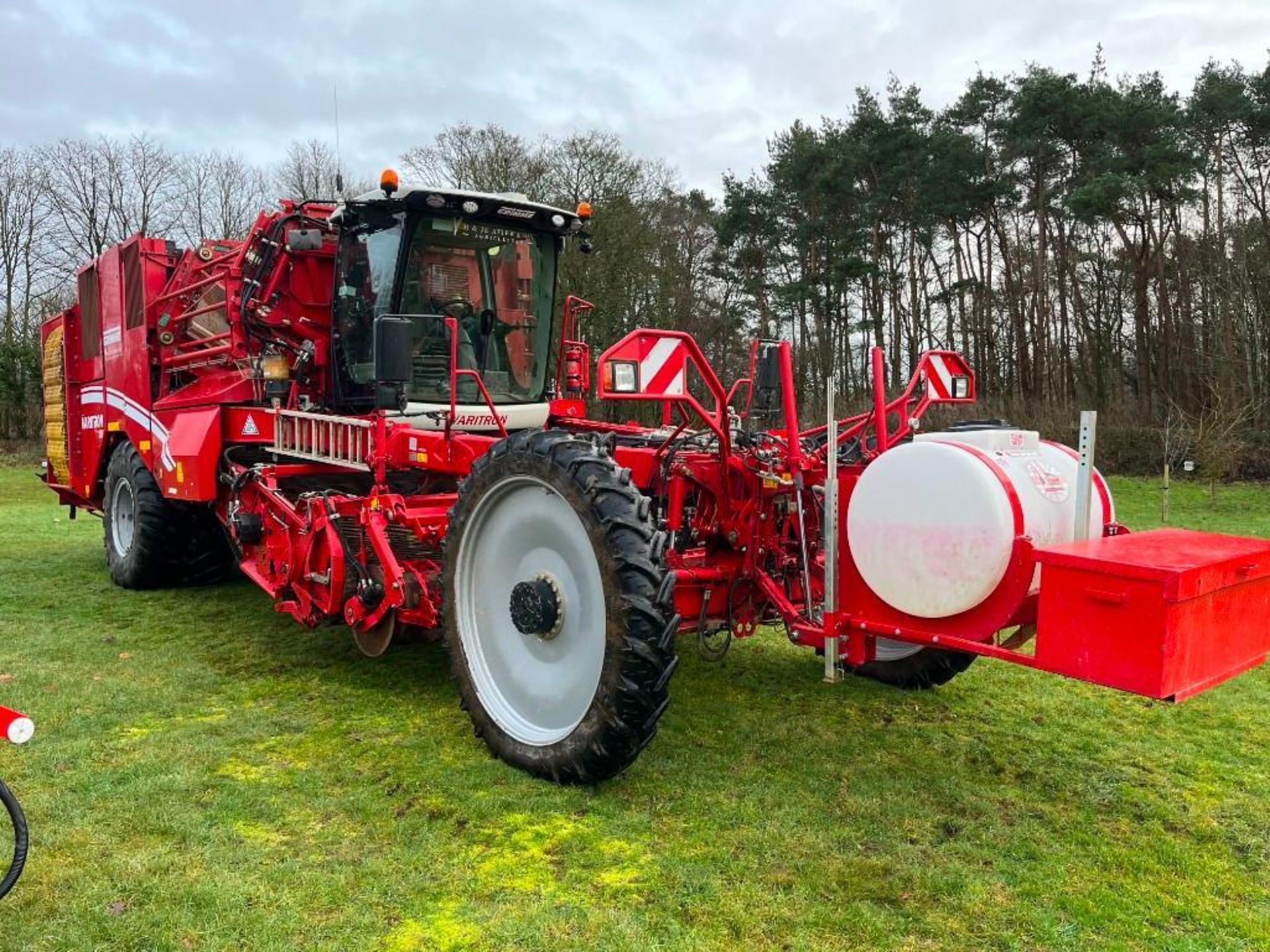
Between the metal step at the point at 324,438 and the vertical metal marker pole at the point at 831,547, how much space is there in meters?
2.55

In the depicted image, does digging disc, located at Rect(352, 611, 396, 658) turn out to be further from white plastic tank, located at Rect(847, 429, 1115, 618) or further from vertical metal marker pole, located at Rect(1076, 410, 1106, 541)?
vertical metal marker pole, located at Rect(1076, 410, 1106, 541)

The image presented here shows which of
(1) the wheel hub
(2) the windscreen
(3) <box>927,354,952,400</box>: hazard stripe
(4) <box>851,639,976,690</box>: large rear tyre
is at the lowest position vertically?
(4) <box>851,639,976,690</box>: large rear tyre

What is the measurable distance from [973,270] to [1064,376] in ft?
12.9

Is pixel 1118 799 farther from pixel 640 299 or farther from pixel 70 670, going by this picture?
pixel 640 299

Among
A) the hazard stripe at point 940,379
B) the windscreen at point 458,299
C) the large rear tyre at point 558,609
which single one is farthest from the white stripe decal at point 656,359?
the windscreen at point 458,299

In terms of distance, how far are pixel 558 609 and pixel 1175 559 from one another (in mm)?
2175

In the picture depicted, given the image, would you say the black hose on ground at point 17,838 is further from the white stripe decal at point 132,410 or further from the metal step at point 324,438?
the white stripe decal at point 132,410

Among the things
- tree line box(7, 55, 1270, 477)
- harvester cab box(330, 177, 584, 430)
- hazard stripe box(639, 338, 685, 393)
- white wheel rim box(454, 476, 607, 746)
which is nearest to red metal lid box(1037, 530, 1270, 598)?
hazard stripe box(639, 338, 685, 393)

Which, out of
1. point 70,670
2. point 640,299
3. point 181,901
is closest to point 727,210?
point 640,299

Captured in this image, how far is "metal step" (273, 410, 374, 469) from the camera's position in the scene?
5074 millimetres

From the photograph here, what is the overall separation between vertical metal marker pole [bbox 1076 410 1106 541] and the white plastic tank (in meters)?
0.10

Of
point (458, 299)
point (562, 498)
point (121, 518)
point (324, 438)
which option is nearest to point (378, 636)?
point (324, 438)

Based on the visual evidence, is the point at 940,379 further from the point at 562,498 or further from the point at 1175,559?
the point at 562,498

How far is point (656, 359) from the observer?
12.2 feet
